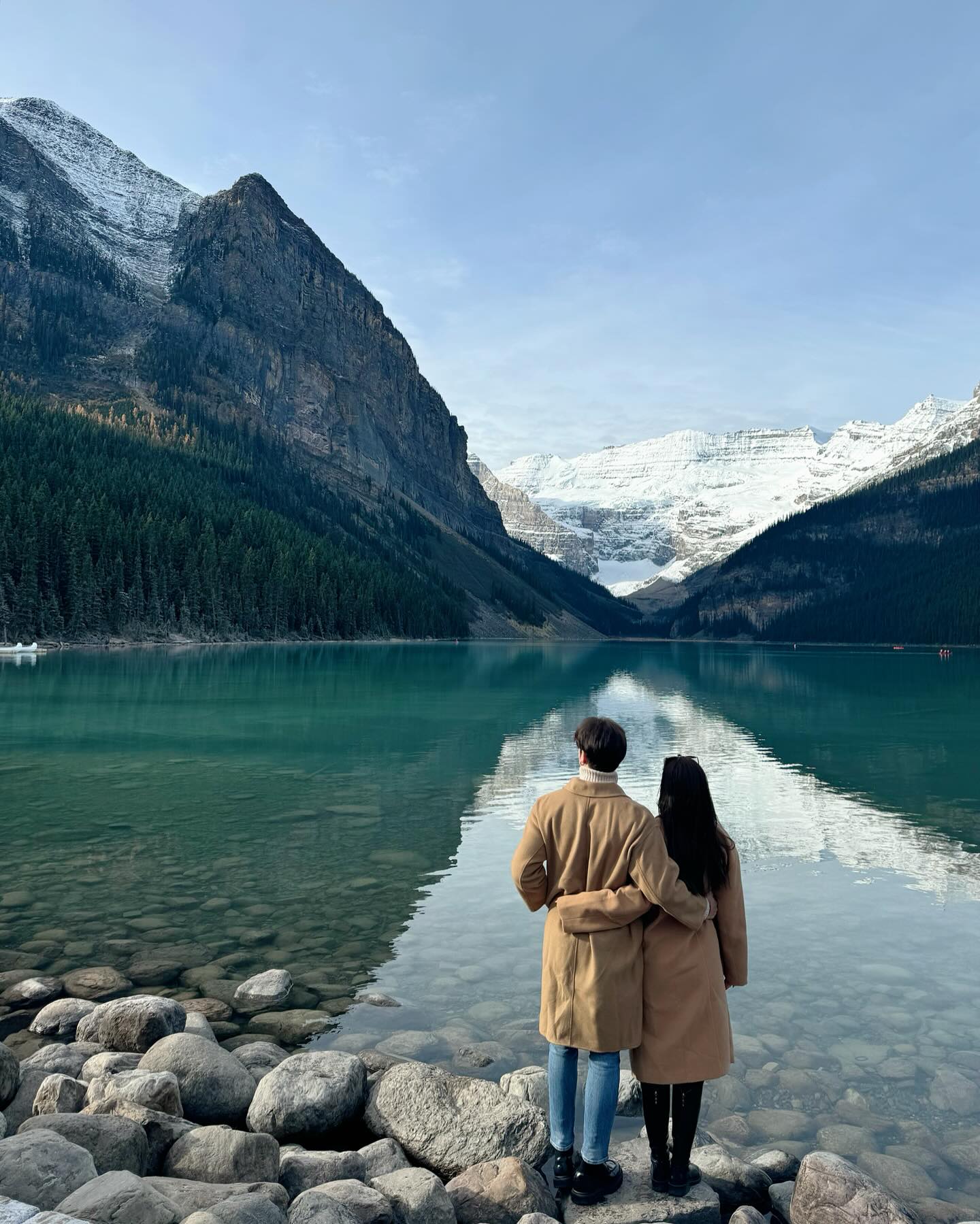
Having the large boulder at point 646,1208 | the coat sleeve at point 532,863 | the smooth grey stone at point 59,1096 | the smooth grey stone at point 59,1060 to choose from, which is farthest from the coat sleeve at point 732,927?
the smooth grey stone at point 59,1060

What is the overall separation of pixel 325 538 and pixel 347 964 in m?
171

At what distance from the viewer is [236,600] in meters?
130

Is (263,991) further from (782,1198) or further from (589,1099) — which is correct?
(782,1198)

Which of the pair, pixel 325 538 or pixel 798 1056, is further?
pixel 325 538

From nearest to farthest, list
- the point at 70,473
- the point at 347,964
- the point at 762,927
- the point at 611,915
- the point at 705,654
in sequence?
the point at 611,915 → the point at 347,964 → the point at 762,927 → the point at 70,473 → the point at 705,654

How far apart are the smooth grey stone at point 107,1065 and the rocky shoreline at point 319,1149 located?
15mm

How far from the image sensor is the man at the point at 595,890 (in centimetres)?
595

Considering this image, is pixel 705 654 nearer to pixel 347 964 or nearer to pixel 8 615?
pixel 8 615

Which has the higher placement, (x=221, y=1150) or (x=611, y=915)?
(x=611, y=915)

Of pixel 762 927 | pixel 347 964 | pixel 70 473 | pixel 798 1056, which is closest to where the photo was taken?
pixel 798 1056

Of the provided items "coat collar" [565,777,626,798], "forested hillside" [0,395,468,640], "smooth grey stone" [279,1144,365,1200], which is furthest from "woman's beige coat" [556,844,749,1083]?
"forested hillside" [0,395,468,640]

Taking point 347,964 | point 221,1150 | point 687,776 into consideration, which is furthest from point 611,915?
point 347,964

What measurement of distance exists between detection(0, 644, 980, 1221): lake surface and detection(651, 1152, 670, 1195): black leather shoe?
1758 mm

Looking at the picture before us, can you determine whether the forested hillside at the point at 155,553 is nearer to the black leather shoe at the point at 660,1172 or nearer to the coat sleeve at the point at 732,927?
the black leather shoe at the point at 660,1172
